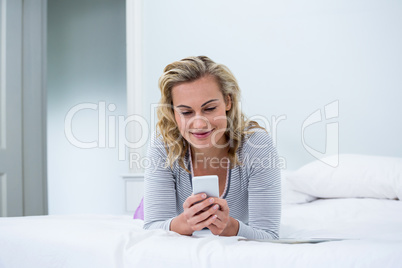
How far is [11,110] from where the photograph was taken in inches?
108

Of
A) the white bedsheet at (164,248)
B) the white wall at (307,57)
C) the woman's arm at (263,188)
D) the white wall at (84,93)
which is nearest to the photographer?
the white bedsheet at (164,248)

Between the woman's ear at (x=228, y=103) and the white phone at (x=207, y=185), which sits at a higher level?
the woman's ear at (x=228, y=103)

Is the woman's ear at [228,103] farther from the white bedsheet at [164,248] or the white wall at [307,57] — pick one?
the white wall at [307,57]

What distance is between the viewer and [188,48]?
278 cm

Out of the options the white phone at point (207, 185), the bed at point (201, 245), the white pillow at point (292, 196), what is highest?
the white phone at point (207, 185)

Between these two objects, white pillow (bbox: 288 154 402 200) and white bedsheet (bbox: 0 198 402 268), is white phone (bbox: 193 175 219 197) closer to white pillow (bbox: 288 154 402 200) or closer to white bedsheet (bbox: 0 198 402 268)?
white bedsheet (bbox: 0 198 402 268)

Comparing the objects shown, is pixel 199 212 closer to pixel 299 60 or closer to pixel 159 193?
pixel 159 193

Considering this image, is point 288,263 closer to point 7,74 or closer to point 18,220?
point 18,220

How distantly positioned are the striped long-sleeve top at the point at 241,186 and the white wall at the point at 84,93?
2337 millimetres

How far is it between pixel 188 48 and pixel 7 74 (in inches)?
49.2

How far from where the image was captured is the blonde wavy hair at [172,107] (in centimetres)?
124

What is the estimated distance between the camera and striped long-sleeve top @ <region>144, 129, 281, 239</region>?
1188mm

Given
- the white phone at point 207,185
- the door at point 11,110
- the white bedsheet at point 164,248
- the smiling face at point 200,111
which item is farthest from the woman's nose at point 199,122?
the door at point 11,110

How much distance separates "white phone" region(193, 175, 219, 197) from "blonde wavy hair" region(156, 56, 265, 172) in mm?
281
